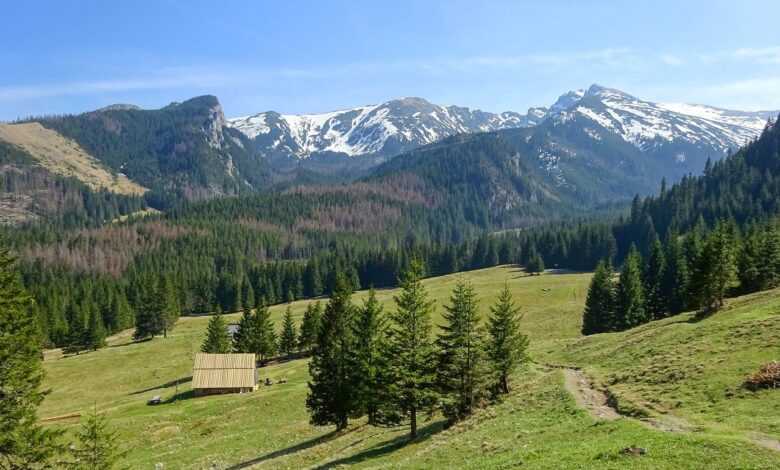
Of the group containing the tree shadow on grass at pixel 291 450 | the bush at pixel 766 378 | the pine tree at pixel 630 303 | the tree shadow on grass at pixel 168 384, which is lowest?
the tree shadow on grass at pixel 168 384

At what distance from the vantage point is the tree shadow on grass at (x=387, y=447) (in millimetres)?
36594

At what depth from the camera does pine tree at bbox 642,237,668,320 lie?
9194cm

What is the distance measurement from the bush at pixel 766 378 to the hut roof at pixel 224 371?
60.4m

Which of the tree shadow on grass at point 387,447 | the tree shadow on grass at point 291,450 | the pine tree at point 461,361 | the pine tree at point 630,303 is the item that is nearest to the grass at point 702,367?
the pine tree at point 461,361

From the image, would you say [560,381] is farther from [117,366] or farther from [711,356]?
[117,366]

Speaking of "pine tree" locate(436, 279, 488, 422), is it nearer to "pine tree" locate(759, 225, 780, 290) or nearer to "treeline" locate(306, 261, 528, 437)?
"treeline" locate(306, 261, 528, 437)

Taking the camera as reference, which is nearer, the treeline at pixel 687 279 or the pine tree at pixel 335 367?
the pine tree at pixel 335 367

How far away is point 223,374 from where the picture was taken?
76625mm

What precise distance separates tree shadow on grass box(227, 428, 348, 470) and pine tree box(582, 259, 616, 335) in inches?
2086

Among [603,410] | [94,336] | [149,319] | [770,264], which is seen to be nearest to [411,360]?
[603,410]

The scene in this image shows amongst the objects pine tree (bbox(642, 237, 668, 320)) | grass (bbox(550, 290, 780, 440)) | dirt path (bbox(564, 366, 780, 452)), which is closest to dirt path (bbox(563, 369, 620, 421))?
dirt path (bbox(564, 366, 780, 452))

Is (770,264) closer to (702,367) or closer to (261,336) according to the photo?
(702,367)

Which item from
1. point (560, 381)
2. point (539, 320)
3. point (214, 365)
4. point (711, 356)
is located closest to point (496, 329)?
point (560, 381)

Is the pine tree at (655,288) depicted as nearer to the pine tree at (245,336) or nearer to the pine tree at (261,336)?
the pine tree at (261,336)
